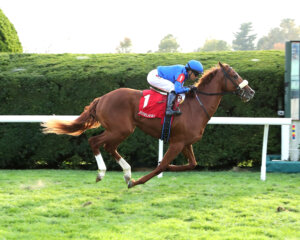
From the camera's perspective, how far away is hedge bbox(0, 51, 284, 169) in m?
6.96

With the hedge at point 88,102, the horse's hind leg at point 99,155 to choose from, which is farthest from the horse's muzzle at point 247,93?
the hedge at point 88,102

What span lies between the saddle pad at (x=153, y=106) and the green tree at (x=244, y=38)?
253ft

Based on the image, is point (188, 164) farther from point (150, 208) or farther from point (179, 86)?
point (150, 208)

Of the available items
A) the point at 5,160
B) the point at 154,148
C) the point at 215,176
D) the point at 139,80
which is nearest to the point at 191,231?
the point at 215,176

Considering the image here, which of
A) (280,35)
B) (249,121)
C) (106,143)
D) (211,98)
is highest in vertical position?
(280,35)

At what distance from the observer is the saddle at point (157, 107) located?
4.82 meters

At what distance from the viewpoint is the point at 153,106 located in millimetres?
4840

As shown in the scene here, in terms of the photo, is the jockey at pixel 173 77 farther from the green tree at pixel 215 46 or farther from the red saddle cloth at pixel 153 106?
the green tree at pixel 215 46

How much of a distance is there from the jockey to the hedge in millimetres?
2108

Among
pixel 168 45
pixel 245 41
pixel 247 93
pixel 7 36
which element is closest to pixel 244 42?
pixel 245 41

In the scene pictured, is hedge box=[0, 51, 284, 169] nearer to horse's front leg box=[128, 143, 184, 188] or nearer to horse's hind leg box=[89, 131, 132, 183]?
horse's hind leg box=[89, 131, 132, 183]

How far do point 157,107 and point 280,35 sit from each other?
85.4m

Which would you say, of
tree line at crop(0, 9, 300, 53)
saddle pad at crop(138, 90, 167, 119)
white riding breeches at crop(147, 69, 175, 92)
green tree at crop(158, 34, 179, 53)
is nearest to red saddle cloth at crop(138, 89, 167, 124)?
saddle pad at crop(138, 90, 167, 119)

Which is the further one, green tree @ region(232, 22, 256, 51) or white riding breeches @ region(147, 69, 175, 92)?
green tree @ region(232, 22, 256, 51)
